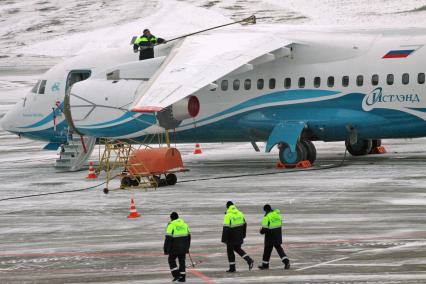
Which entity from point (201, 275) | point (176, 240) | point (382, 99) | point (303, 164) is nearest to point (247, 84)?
point (303, 164)

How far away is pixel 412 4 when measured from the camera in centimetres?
10088

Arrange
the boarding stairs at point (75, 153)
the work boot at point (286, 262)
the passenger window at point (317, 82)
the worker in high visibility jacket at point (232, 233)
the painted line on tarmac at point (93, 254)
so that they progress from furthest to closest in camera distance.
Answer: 1. the boarding stairs at point (75, 153)
2. the passenger window at point (317, 82)
3. the painted line on tarmac at point (93, 254)
4. the work boot at point (286, 262)
5. the worker in high visibility jacket at point (232, 233)

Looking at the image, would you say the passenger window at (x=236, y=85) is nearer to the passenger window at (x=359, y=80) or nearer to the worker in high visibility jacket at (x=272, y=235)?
the passenger window at (x=359, y=80)

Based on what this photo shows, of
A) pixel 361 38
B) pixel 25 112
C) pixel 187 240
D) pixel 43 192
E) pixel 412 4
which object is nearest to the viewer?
pixel 187 240

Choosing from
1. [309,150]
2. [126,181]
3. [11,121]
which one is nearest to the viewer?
[126,181]

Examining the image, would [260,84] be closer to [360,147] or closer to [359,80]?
[359,80]

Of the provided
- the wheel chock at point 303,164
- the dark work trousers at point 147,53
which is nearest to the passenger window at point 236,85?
the dark work trousers at point 147,53

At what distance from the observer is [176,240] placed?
18.9 m

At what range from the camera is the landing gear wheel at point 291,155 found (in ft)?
115

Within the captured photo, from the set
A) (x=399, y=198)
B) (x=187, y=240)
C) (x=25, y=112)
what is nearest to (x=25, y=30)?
(x=25, y=112)

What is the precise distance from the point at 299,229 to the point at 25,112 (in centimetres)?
1801

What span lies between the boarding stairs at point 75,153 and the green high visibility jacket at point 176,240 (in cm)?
1949

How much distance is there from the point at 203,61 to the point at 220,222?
8.79 meters

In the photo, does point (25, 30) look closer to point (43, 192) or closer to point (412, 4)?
point (412, 4)
